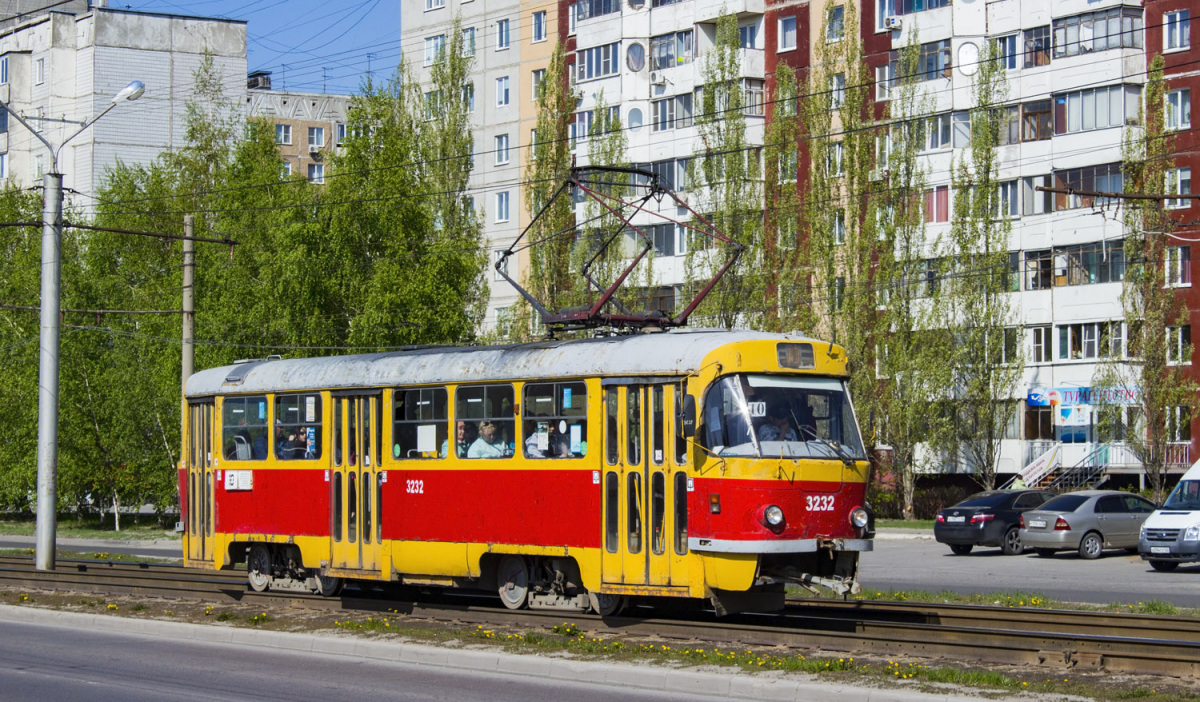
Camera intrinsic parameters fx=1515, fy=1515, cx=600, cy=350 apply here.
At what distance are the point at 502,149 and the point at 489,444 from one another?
170 ft

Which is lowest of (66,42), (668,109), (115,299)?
(115,299)

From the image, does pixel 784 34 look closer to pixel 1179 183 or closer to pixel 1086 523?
pixel 1179 183

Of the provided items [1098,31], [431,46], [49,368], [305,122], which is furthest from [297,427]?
[305,122]

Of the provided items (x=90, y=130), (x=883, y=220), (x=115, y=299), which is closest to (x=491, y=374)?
(x=883, y=220)

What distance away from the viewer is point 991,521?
104ft

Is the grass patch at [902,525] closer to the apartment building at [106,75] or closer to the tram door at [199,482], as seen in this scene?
the tram door at [199,482]

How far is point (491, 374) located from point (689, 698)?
5986mm

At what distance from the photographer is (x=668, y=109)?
58.2 meters

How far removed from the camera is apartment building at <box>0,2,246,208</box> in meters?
75.7

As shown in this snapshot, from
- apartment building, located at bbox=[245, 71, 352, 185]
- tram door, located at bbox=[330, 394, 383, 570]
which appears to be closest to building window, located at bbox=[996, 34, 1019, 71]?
tram door, located at bbox=[330, 394, 383, 570]

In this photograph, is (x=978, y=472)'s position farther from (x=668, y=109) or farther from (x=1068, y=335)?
(x=668, y=109)

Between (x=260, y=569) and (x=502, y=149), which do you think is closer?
(x=260, y=569)

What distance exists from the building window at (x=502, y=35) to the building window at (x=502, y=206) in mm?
6581

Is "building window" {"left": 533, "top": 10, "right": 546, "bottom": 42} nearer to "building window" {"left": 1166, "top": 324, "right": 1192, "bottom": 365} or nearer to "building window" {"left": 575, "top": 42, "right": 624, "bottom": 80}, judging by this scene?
"building window" {"left": 575, "top": 42, "right": 624, "bottom": 80}
